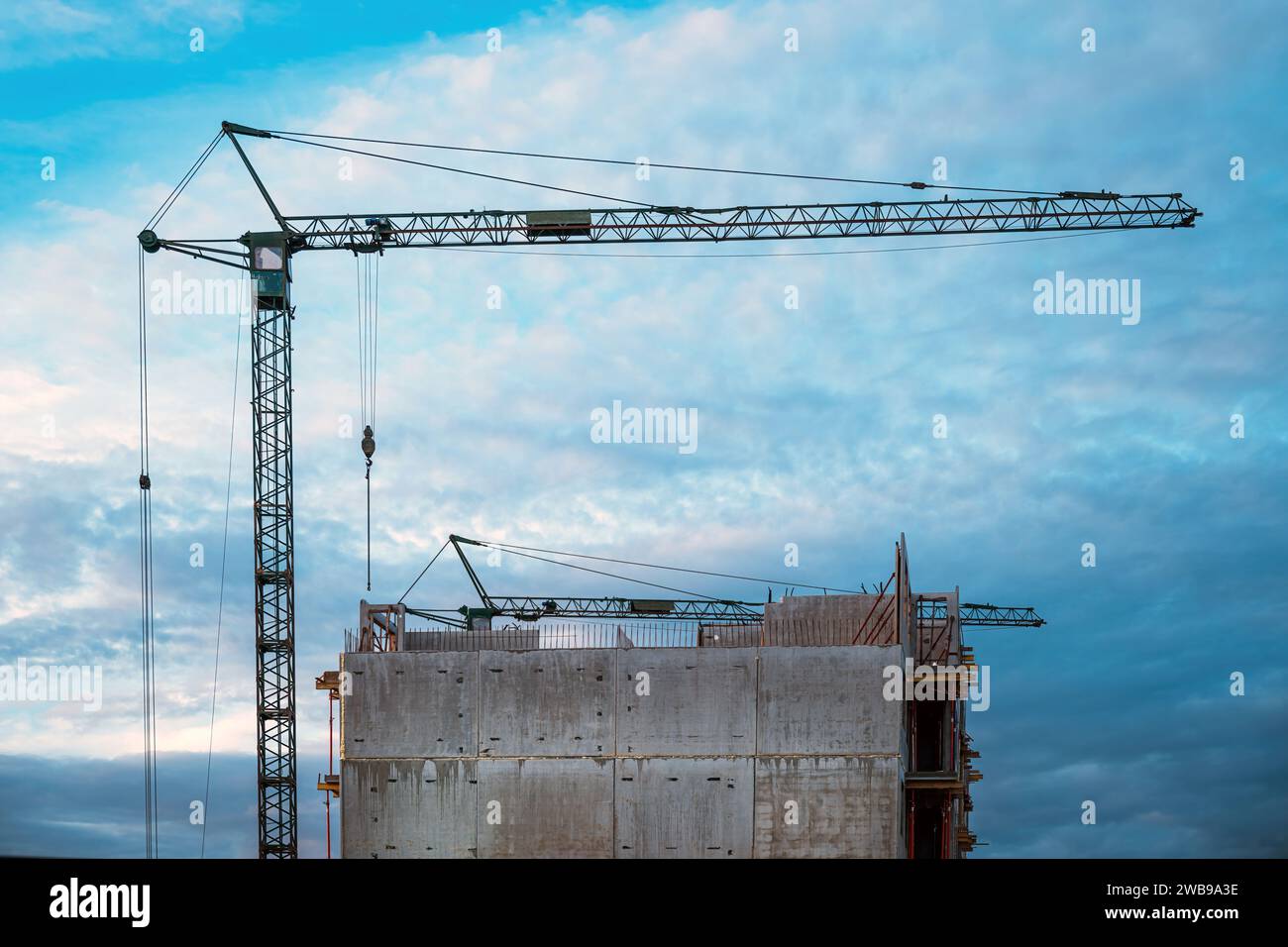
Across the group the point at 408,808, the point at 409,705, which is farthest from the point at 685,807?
the point at 409,705

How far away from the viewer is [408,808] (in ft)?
141

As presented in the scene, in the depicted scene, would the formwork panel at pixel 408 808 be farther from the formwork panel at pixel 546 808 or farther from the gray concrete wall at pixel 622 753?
the formwork panel at pixel 546 808

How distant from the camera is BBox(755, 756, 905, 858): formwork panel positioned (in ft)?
133

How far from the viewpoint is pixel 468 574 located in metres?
83.4

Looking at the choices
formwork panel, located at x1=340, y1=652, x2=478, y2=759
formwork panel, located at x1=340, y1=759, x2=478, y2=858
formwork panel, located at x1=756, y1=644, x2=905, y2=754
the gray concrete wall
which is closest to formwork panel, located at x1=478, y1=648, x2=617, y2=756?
the gray concrete wall

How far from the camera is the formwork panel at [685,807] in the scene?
136 feet

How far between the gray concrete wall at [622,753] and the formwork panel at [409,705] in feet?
0.13

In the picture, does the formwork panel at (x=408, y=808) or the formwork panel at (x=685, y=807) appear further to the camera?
the formwork panel at (x=408, y=808)

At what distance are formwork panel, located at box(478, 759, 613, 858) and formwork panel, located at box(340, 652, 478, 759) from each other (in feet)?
4.76

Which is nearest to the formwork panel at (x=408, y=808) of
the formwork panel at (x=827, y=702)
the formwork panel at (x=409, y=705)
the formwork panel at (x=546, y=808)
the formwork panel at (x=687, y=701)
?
the formwork panel at (x=409, y=705)

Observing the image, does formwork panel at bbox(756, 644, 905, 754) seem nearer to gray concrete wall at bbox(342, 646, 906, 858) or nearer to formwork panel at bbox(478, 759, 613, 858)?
gray concrete wall at bbox(342, 646, 906, 858)
